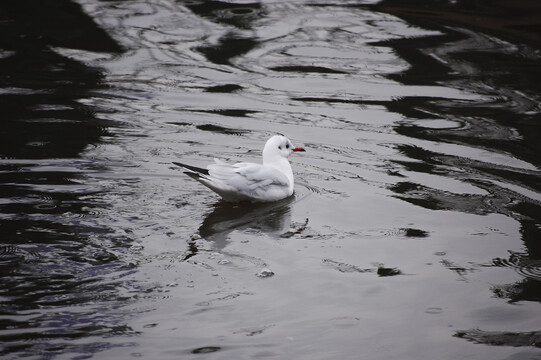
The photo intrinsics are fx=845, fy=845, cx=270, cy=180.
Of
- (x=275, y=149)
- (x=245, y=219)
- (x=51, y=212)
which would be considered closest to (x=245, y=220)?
(x=245, y=219)

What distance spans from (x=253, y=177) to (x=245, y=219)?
1.78ft

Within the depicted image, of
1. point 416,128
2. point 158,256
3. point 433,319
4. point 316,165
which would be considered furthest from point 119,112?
point 433,319

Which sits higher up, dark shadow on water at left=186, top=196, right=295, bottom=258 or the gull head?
the gull head

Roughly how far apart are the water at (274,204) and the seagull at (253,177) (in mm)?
143

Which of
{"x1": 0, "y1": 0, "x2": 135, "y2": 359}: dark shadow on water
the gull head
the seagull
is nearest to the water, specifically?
{"x1": 0, "y1": 0, "x2": 135, "y2": 359}: dark shadow on water

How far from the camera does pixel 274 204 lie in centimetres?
841

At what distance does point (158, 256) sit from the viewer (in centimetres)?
661

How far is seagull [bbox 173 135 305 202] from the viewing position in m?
8.06

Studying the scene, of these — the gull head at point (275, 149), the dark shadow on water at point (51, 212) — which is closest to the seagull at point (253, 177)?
the gull head at point (275, 149)

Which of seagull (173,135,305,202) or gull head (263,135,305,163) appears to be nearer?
seagull (173,135,305,202)

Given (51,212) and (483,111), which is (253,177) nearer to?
(51,212)

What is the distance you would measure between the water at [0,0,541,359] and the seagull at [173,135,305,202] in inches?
5.6

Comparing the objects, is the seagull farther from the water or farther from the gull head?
the water

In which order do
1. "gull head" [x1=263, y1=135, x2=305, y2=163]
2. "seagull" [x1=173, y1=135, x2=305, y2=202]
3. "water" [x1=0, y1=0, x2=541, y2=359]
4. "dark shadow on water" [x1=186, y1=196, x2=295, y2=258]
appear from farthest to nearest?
"gull head" [x1=263, y1=135, x2=305, y2=163]
"seagull" [x1=173, y1=135, x2=305, y2=202]
"dark shadow on water" [x1=186, y1=196, x2=295, y2=258]
"water" [x1=0, y1=0, x2=541, y2=359]
